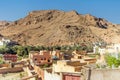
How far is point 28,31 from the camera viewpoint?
167 m

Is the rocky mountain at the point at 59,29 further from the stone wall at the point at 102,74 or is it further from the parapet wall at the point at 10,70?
the stone wall at the point at 102,74

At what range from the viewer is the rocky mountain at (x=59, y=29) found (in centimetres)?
14788

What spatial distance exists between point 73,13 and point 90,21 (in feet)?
42.2

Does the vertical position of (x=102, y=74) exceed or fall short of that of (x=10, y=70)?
it exceeds it

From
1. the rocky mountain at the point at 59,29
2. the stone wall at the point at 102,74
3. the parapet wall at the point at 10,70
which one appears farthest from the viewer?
the rocky mountain at the point at 59,29

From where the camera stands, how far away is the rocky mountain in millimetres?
147875

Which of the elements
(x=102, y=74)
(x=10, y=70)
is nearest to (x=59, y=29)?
(x=10, y=70)

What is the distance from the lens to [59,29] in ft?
511

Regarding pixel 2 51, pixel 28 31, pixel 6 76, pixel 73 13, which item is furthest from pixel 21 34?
pixel 6 76

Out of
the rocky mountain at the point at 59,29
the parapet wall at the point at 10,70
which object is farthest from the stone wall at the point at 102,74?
the rocky mountain at the point at 59,29

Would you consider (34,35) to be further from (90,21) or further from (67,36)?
(90,21)

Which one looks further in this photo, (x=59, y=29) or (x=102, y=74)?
(x=59, y=29)

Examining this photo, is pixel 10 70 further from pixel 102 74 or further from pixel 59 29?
pixel 59 29

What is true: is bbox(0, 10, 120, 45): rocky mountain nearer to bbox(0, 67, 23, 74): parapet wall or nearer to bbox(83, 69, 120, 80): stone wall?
bbox(0, 67, 23, 74): parapet wall
